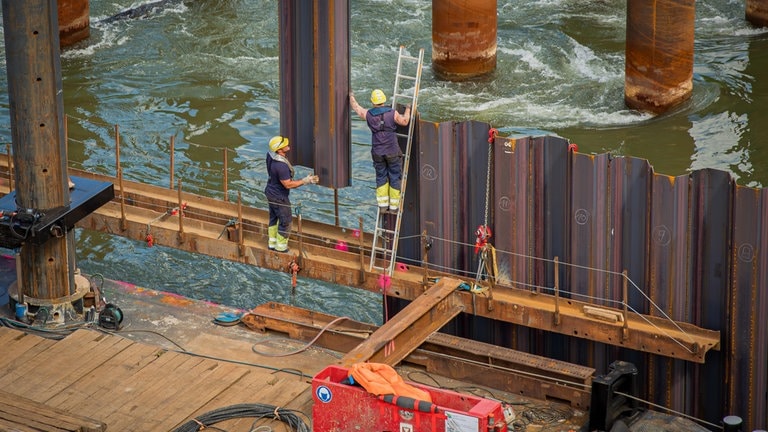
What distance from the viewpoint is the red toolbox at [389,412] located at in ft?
55.3

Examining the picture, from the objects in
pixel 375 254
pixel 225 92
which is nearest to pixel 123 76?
pixel 225 92

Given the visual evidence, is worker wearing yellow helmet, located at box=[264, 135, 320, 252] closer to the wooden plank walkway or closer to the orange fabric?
the wooden plank walkway

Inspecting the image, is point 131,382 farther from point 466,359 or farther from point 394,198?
point 394,198

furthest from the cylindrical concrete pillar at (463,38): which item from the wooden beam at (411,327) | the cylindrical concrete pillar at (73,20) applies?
the wooden beam at (411,327)

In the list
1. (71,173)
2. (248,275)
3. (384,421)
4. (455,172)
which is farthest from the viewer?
(248,275)

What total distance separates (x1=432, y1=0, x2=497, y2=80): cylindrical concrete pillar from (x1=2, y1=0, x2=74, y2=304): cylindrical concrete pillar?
788 inches

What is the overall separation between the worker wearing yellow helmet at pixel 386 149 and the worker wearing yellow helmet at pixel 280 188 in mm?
992

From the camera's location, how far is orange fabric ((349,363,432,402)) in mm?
17375

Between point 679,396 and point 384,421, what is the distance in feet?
15.8

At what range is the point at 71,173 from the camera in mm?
24875

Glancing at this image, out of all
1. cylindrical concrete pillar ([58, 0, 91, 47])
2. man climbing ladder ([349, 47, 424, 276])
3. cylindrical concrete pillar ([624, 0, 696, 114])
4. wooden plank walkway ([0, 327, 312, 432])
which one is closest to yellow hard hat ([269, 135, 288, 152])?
man climbing ladder ([349, 47, 424, 276])

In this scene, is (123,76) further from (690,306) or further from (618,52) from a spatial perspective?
(690,306)

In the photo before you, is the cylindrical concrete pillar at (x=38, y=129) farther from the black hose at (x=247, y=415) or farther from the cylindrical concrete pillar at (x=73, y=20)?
the cylindrical concrete pillar at (x=73, y=20)

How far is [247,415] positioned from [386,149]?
16.1ft
